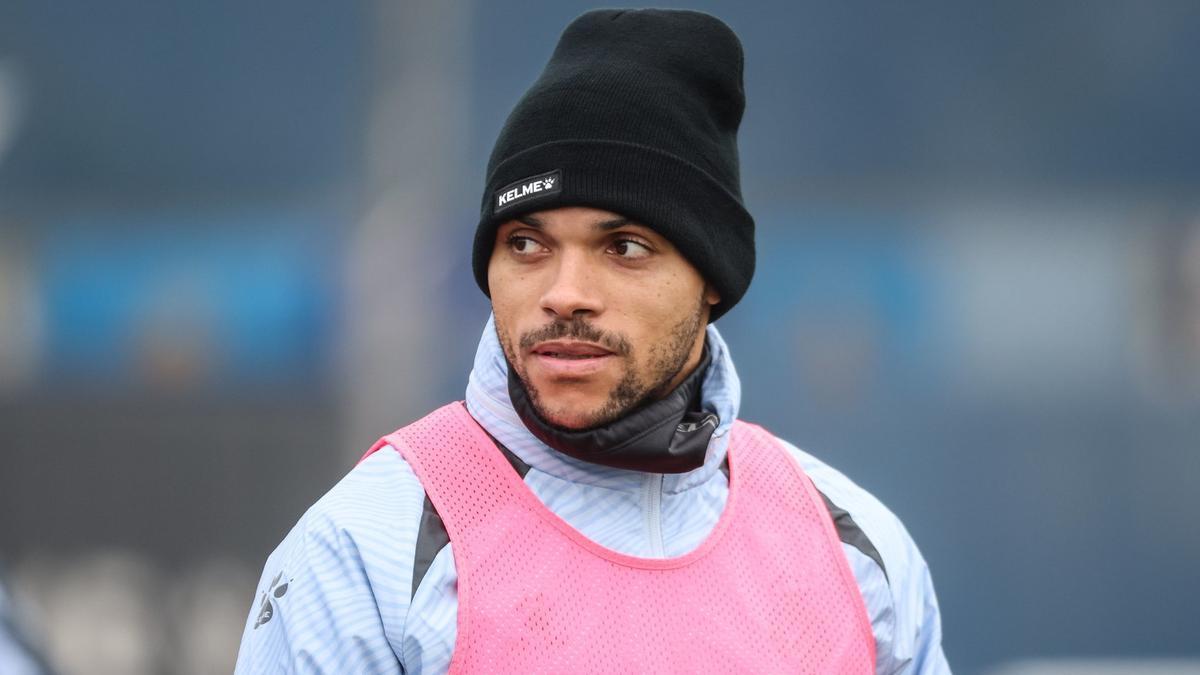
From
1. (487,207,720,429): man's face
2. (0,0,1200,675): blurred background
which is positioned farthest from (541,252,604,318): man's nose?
(0,0,1200,675): blurred background

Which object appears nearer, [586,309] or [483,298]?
[586,309]

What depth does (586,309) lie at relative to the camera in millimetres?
1967

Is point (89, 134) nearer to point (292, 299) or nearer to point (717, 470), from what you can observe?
point (292, 299)

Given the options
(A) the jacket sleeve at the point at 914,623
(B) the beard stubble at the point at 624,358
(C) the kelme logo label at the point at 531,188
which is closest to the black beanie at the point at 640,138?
(C) the kelme logo label at the point at 531,188

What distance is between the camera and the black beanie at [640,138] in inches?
78.2

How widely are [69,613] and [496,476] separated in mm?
3678

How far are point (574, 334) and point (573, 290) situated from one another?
57 mm

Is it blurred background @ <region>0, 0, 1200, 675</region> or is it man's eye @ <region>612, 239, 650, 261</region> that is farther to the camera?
blurred background @ <region>0, 0, 1200, 675</region>

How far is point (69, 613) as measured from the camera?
5.16m

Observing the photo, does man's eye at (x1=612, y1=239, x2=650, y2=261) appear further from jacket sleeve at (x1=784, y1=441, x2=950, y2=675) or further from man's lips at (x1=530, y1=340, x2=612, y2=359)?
jacket sleeve at (x1=784, y1=441, x2=950, y2=675)

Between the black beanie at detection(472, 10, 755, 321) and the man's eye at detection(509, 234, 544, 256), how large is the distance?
4 cm

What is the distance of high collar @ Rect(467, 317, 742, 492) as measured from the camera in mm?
1996

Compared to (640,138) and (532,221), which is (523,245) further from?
(640,138)

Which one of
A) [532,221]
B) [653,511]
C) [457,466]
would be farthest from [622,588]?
[532,221]
